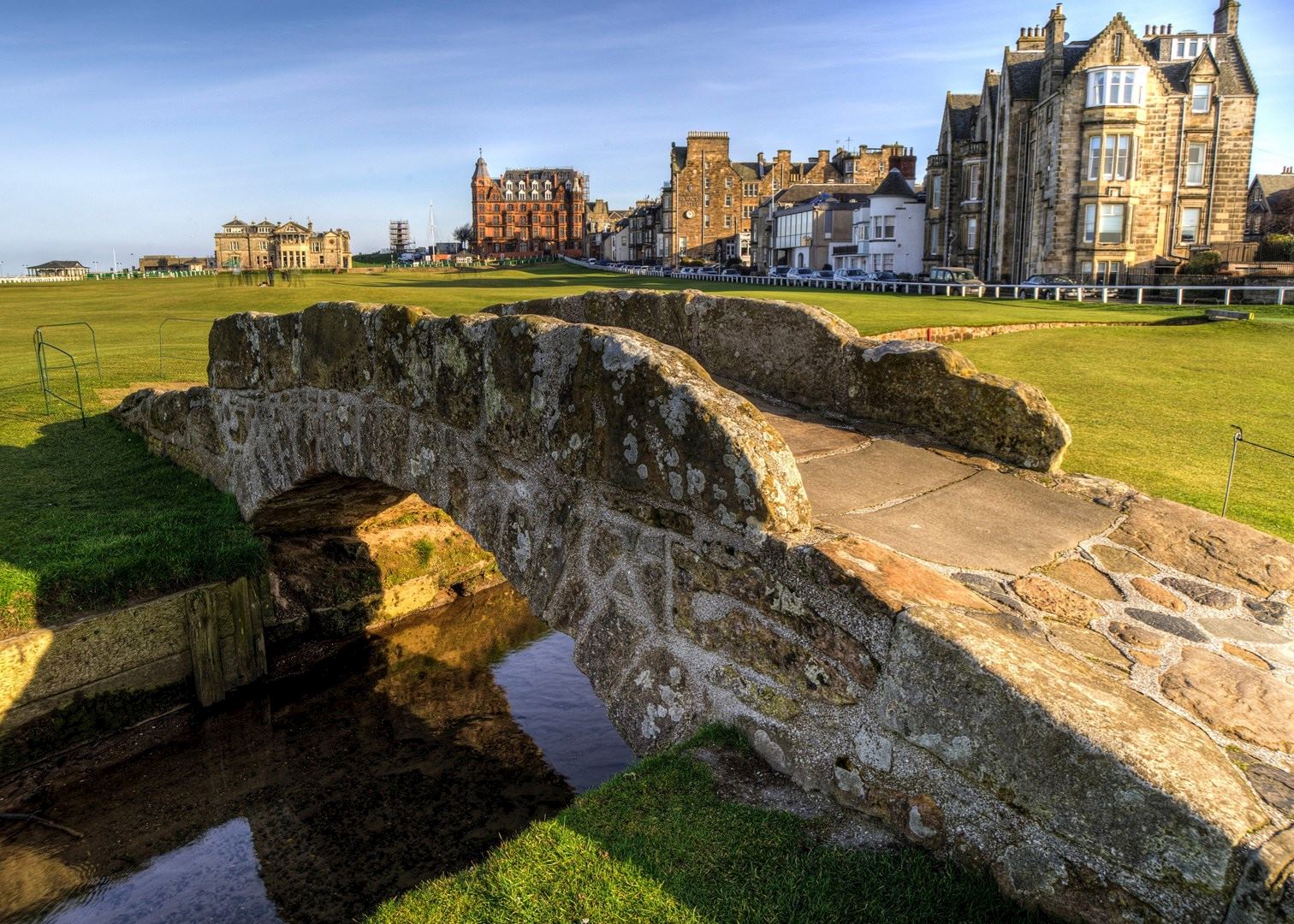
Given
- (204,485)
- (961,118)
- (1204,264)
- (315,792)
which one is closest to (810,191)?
(961,118)

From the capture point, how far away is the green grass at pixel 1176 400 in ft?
26.0

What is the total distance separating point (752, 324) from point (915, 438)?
5.38 feet

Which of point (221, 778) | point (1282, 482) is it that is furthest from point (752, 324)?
point (221, 778)

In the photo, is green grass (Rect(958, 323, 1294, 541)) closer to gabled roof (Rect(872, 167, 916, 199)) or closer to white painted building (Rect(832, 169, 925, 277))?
white painted building (Rect(832, 169, 925, 277))

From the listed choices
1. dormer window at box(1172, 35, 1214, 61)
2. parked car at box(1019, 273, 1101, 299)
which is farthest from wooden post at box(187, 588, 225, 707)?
dormer window at box(1172, 35, 1214, 61)

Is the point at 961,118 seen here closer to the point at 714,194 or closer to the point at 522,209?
the point at 714,194

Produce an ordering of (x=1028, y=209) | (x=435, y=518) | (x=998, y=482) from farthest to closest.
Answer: (x=1028, y=209), (x=435, y=518), (x=998, y=482)

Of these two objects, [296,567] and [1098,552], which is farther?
[296,567]

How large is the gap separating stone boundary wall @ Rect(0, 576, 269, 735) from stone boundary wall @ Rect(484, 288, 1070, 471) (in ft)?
16.5

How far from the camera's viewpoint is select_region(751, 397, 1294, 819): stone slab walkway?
329 cm

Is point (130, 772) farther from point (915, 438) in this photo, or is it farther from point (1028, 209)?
point (1028, 209)

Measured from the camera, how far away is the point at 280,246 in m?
149

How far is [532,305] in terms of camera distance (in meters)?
8.38

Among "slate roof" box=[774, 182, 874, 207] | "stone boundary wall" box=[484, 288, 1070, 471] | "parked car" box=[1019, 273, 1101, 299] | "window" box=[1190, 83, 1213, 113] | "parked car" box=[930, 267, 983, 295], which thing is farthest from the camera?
"slate roof" box=[774, 182, 874, 207]
